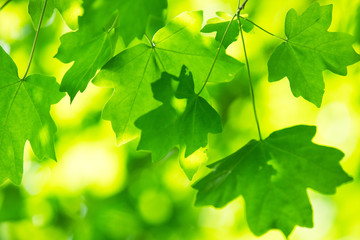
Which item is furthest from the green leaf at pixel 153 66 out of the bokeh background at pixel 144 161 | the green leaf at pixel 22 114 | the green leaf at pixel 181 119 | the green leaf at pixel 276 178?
the bokeh background at pixel 144 161

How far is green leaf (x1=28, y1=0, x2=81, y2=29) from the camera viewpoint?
1.81m

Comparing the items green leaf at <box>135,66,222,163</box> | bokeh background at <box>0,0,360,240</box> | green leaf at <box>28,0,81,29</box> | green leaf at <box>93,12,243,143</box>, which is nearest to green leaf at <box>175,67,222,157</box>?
green leaf at <box>135,66,222,163</box>

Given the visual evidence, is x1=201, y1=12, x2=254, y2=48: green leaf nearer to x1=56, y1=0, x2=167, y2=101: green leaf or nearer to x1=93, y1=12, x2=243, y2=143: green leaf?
x1=93, y1=12, x2=243, y2=143: green leaf

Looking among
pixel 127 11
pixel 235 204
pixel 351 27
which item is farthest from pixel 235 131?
pixel 127 11

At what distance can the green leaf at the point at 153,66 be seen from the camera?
5.86ft

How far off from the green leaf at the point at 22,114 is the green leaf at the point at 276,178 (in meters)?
0.82

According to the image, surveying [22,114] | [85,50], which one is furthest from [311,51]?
[22,114]

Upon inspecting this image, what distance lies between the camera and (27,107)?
6.21 ft

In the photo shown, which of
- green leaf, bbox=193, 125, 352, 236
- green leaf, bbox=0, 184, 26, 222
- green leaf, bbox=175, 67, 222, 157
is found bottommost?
green leaf, bbox=0, 184, 26, 222

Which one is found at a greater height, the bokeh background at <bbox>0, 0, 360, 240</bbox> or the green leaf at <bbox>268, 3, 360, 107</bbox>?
the green leaf at <bbox>268, 3, 360, 107</bbox>

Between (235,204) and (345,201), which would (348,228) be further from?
(235,204)

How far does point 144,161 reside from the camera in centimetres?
603

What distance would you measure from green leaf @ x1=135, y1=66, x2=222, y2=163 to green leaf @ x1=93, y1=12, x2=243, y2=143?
0.16 m

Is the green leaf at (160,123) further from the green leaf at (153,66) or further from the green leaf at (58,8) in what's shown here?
the green leaf at (58,8)
